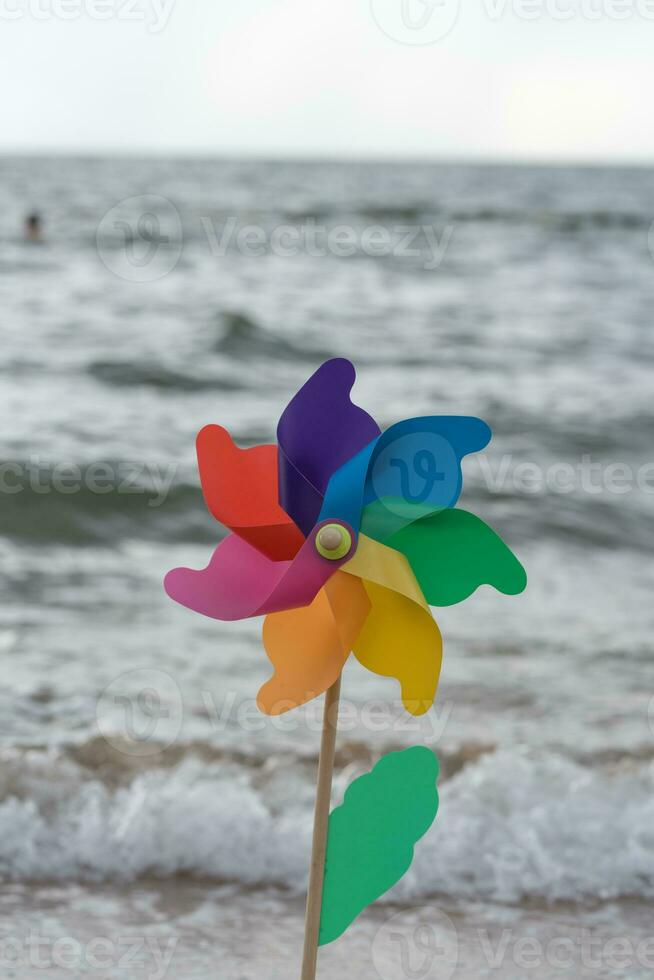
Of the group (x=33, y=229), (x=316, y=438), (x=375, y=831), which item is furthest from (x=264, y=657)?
(x=33, y=229)

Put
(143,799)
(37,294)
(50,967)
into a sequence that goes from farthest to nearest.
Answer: (37,294) < (143,799) < (50,967)

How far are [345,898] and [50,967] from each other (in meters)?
0.85

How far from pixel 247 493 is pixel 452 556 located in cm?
25

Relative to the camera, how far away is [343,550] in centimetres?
130

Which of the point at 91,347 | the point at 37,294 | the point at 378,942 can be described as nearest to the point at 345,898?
the point at 378,942

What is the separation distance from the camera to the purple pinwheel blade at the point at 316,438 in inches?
52.7

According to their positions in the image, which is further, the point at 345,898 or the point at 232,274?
the point at 232,274

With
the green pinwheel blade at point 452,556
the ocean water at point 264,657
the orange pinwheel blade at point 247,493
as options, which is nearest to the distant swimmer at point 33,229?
the ocean water at point 264,657

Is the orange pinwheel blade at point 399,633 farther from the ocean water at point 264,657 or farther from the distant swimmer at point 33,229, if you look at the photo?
the distant swimmer at point 33,229

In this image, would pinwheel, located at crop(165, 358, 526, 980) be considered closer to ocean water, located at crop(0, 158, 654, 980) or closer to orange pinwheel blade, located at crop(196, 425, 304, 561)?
orange pinwheel blade, located at crop(196, 425, 304, 561)

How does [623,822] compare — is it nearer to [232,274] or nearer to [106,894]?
[106,894]

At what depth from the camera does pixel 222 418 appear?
6609mm

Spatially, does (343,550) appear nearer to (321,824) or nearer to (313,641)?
(313,641)

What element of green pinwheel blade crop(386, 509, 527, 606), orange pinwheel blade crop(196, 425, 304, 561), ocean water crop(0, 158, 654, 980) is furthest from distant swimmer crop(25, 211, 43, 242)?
green pinwheel blade crop(386, 509, 527, 606)
